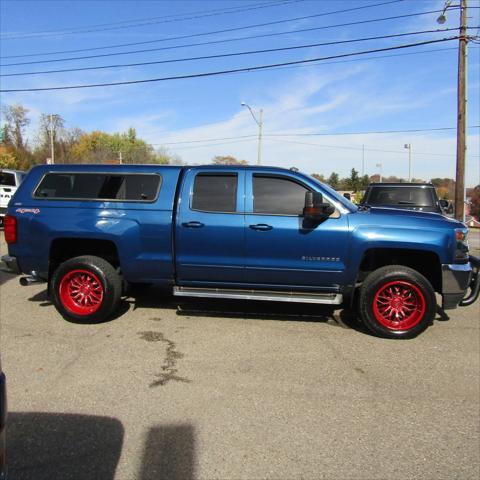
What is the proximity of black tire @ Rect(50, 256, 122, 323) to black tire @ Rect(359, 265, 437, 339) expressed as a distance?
119 inches

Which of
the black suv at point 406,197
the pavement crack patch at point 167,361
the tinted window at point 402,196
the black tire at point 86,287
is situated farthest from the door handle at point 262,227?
the tinted window at point 402,196

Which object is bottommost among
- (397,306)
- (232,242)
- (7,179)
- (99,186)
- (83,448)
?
(83,448)

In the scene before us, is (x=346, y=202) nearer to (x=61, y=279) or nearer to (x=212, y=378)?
(x=212, y=378)

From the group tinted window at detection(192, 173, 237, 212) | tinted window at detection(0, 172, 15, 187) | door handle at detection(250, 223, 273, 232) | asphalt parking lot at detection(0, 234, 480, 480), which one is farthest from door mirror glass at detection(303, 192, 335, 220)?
tinted window at detection(0, 172, 15, 187)

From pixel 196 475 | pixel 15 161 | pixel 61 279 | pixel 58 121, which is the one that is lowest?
pixel 196 475

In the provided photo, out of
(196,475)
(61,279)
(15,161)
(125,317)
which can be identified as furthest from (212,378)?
(15,161)

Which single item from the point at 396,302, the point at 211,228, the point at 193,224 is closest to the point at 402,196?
the point at 396,302

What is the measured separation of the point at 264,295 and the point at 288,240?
72 cm

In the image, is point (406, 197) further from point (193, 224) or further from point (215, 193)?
point (193, 224)

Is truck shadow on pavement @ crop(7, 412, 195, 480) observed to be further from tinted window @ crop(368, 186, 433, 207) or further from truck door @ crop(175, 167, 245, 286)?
tinted window @ crop(368, 186, 433, 207)

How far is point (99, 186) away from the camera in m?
5.34

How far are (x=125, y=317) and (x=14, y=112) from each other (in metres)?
76.3

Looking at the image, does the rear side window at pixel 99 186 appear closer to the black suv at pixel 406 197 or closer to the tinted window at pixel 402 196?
the black suv at pixel 406 197

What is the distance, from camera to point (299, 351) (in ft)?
14.8
